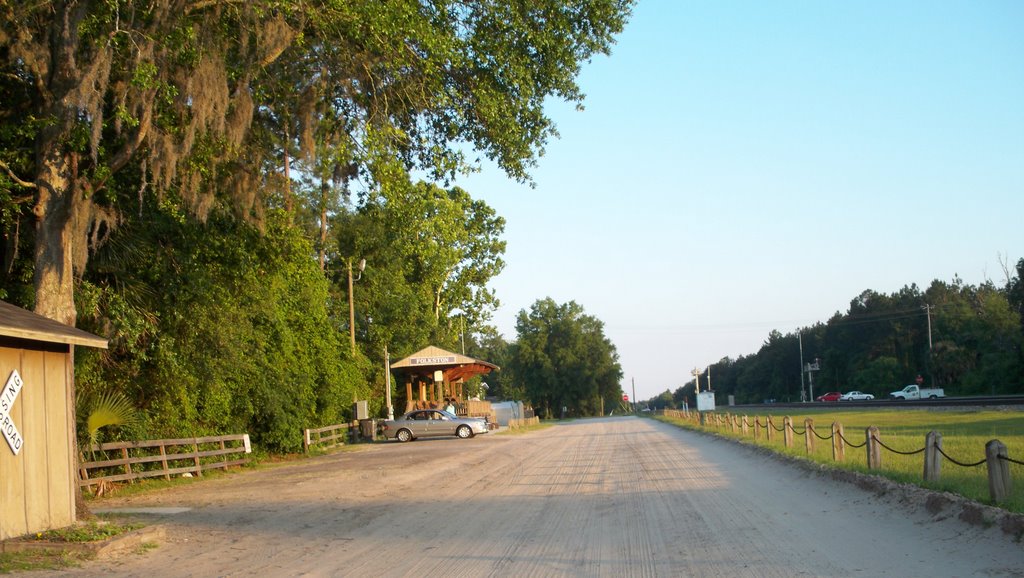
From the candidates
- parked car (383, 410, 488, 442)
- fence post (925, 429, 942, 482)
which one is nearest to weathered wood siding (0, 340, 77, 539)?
fence post (925, 429, 942, 482)

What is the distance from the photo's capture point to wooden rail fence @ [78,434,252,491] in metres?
17.5

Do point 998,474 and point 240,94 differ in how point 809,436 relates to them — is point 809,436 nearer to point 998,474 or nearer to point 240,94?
point 998,474

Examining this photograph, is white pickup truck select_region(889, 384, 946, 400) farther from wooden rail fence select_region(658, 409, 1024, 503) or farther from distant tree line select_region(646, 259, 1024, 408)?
wooden rail fence select_region(658, 409, 1024, 503)

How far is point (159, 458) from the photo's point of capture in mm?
19219

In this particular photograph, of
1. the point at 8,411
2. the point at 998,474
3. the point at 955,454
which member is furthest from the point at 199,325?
the point at 998,474

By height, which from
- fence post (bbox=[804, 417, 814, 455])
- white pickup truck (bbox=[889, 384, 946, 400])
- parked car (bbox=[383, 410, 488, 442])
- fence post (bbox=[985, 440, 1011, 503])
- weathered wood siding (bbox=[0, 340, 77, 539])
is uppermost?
weathered wood siding (bbox=[0, 340, 77, 539])

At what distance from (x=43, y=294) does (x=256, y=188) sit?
14.2ft

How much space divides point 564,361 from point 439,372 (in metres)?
60.7

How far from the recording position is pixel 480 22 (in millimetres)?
15578

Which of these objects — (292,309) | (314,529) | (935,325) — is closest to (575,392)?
(935,325)

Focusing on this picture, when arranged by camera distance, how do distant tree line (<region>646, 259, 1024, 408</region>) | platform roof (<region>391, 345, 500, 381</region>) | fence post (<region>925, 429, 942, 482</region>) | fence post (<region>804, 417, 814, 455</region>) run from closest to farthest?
fence post (<region>925, 429, 942, 482</region>), fence post (<region>804, 417, 814, 455</region>), platform roof (<region>391, 345, 500, 381</region>), distant tree line (<region>646, 259, 1024, 408</region>)

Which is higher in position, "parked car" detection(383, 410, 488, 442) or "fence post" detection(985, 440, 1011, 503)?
"fence post" detection(985, 440, 1011, 503)

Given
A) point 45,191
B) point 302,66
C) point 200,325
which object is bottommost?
point 200,325

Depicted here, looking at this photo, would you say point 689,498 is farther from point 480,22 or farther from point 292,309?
point 292,309
